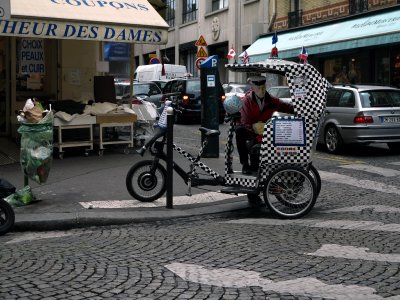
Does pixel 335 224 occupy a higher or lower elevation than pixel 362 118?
lower

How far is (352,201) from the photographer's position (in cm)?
856

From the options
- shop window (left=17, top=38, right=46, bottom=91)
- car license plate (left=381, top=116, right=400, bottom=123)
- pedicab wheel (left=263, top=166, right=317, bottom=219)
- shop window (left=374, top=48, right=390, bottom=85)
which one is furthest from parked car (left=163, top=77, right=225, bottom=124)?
pedicab wheel (left=263, top=166, right=317, bottom=219)

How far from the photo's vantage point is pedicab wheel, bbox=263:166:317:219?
292 inches

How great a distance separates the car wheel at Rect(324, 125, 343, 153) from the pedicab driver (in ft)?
19.6

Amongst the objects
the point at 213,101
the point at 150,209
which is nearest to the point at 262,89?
the point at 150,209

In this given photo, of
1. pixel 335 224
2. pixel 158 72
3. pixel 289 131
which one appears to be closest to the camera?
pixel 335 224

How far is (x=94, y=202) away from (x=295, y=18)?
2367 cm

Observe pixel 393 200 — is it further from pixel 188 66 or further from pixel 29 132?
pixel 188 66

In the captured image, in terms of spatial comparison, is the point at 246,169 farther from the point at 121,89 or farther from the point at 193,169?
the point at 121,89

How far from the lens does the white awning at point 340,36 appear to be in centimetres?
2214

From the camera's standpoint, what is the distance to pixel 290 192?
24.6 ft

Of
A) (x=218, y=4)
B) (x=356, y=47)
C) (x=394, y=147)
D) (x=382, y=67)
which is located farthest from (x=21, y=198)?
(x=218, y=4)

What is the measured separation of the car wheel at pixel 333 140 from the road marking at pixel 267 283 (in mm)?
9168

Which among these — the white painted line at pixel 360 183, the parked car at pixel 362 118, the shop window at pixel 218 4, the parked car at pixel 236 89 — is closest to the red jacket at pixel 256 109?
the white painted line at pixel 360 183
